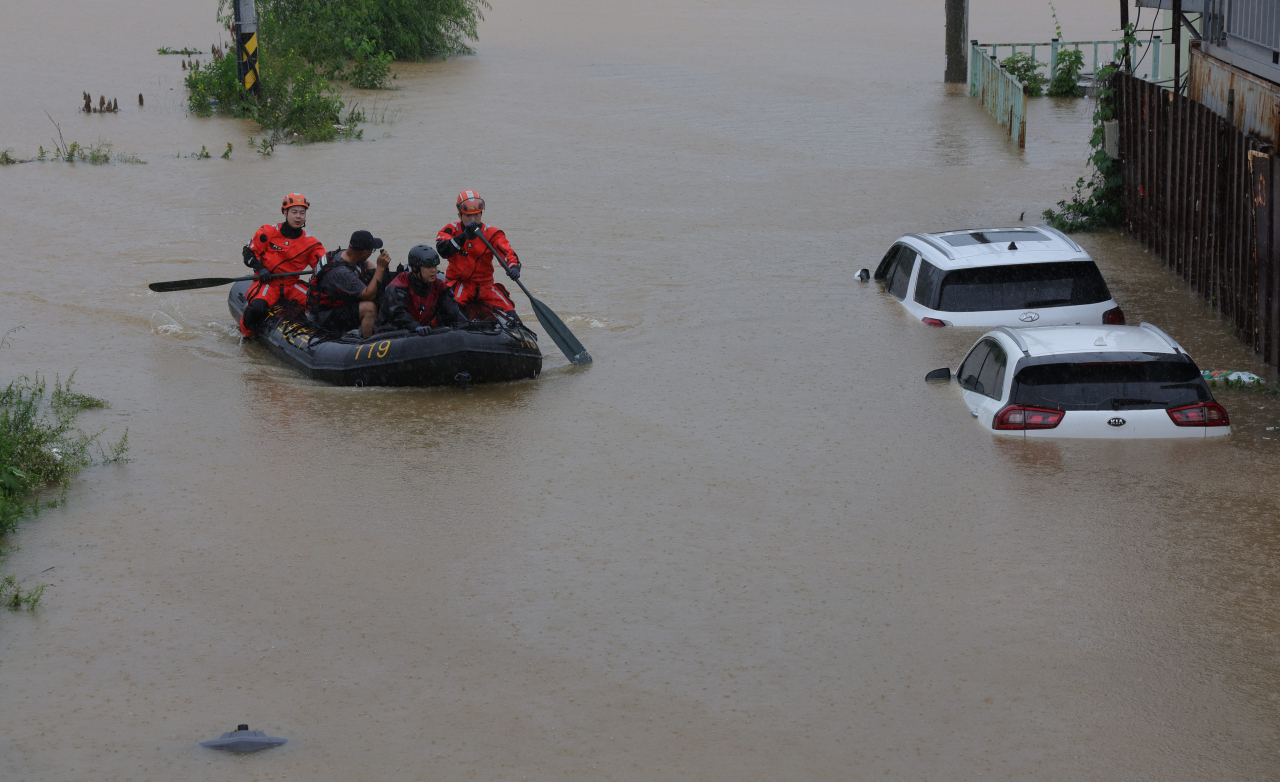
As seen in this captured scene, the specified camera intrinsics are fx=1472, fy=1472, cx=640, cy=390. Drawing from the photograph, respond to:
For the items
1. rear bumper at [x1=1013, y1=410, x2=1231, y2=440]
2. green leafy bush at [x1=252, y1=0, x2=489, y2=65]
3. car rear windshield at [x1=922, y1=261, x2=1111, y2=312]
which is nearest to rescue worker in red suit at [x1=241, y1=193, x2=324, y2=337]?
car rear windshield at [x1=922, y1=261, x2=1111, y2=312]

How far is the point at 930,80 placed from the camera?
3653 centimetres

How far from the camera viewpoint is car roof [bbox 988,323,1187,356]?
10586 millimetres

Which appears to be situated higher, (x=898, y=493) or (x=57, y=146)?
(x=57, y=146)

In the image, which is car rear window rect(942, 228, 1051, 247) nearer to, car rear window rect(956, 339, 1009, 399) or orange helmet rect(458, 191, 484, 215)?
car rear window rect(956, 339, 1009, 399)

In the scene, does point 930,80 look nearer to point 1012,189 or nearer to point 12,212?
point 1012,189

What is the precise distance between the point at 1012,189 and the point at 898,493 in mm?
13484

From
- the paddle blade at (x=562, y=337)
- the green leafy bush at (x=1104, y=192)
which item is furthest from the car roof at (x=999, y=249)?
the green leafy bush at (x=1104, y=192)

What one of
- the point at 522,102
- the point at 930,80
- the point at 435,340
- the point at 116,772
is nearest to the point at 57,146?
the point at 522,102

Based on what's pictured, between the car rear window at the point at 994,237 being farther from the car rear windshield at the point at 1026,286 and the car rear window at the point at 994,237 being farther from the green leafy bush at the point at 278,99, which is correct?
the green leafy bush at the point at 278,99

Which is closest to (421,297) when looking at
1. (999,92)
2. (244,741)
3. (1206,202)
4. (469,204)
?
(469,204)

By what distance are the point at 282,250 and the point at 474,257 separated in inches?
87.0

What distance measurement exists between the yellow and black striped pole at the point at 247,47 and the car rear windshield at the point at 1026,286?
20.1m

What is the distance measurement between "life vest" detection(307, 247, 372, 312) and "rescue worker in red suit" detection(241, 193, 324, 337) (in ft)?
2.15

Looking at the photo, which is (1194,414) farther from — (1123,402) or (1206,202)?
(1206,202)
